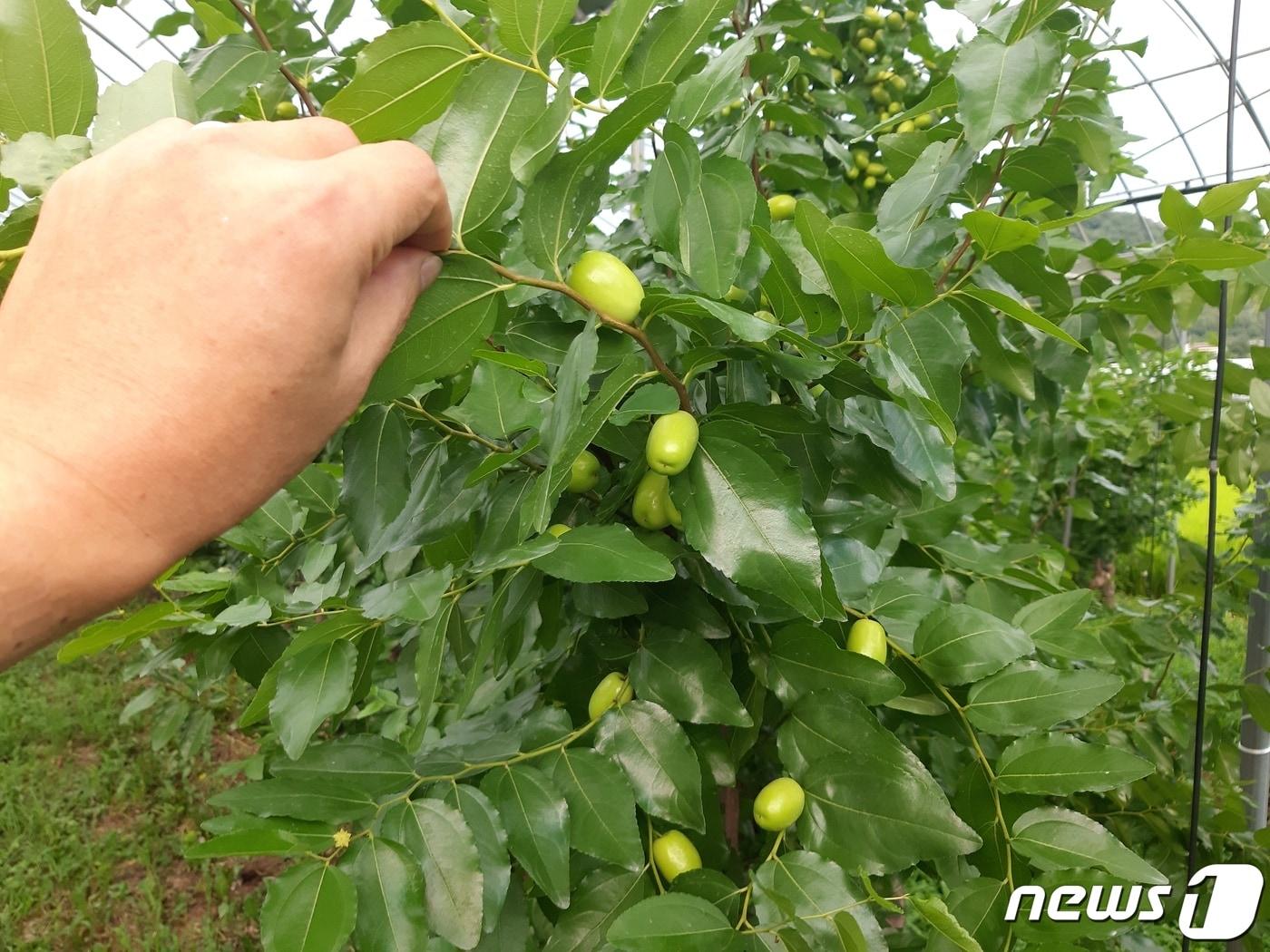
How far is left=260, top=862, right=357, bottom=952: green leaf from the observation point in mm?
662

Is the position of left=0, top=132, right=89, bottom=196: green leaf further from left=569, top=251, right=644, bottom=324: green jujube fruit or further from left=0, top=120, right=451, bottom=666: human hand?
left=569, top=251, right=644, bottom=324: green jujube fruit

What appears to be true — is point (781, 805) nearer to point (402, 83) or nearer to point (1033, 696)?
point (1033, 696)

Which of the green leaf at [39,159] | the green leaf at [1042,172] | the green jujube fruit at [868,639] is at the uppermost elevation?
the green leaf at [1042,172]

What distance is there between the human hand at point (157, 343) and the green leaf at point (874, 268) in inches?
12.1

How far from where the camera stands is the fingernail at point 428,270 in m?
0.57

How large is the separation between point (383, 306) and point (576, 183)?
0.52ft

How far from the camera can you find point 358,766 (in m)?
0.78

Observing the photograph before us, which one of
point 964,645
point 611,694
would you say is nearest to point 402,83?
point 611,694

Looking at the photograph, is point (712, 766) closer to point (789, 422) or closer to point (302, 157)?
point (789, 422)

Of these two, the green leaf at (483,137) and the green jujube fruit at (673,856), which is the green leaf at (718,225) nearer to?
the green leaf at (483,137)

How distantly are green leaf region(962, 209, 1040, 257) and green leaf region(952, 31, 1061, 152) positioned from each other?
2.2 inches

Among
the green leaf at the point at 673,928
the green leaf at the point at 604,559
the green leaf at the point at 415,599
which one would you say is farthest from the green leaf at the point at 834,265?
the green leaf at the point at 673,928

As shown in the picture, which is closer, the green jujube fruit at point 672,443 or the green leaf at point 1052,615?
Result: the green jujube fruit at point 672,443

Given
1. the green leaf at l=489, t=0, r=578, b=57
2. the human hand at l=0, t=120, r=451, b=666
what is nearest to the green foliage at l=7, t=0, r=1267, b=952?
the green leaf at l=489, t=0, r=578, b=57
